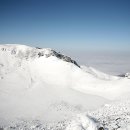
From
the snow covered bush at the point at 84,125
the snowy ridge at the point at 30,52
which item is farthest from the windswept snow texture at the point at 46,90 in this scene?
the snow covered bush at the point at 84,125

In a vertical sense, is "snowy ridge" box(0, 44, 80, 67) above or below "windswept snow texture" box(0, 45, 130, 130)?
above

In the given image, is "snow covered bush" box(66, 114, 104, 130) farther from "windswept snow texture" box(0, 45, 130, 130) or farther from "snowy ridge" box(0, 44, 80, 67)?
"snowy ridge" box(0, 44, 80, 67)

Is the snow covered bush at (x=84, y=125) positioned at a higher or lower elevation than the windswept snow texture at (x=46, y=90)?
higher

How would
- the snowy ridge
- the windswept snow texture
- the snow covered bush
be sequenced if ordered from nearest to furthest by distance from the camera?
the snow covered bush
the windswept snow texture
the snowy ridge

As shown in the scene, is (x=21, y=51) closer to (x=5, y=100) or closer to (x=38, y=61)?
(x=38, y=61)

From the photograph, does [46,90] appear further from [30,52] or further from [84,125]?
[84,125]

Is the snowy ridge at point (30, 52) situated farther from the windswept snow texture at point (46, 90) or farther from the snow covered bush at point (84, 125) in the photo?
the snow covered bush at point (84, 125)

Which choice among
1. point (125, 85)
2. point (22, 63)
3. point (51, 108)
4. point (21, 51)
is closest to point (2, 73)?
point (22, 63)

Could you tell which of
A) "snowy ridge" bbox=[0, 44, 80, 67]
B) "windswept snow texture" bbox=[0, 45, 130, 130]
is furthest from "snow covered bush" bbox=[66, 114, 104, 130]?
"snowy ridge" bbox=[0, 44, 80, 67]
